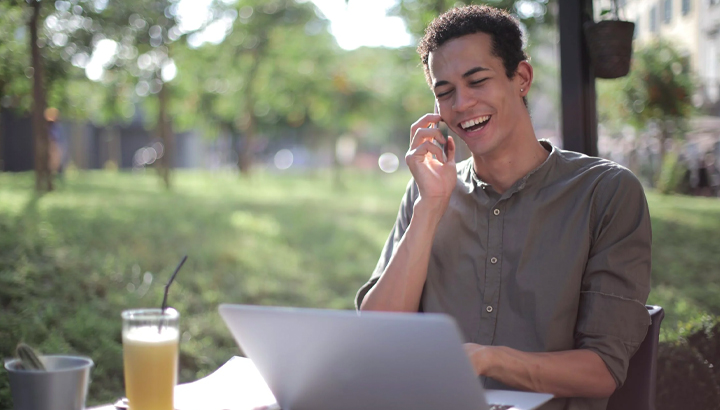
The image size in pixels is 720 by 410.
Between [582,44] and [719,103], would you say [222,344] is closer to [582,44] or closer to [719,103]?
[582,44]

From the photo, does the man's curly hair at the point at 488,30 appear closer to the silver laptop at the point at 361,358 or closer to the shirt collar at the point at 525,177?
the shirt collar at the point at 525,177

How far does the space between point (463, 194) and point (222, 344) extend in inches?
119

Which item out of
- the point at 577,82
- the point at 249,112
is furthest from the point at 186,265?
the point at 249,112

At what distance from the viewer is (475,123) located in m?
1.85

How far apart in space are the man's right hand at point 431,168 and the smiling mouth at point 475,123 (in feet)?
0.18

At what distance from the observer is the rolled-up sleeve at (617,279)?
1559 mm

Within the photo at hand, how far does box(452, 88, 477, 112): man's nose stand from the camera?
1.83 meters

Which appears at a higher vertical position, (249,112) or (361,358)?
(249,112)

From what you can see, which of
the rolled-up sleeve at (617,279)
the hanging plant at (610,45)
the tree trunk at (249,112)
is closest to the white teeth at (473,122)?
the rolled-up sleeve at (617,279)

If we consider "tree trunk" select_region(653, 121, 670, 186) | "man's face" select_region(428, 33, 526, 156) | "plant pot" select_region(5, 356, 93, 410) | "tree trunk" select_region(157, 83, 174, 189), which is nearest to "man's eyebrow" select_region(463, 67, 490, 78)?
A: "man's face" select_region(428, 33, 526, 156)

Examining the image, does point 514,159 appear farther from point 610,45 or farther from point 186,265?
point 186,265

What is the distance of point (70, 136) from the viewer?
1188cm

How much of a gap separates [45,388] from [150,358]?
0.51ft

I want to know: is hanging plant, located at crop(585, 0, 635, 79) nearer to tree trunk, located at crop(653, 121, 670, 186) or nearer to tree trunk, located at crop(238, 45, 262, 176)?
tree trunk, located at crop(653, 121, 670, 186)
